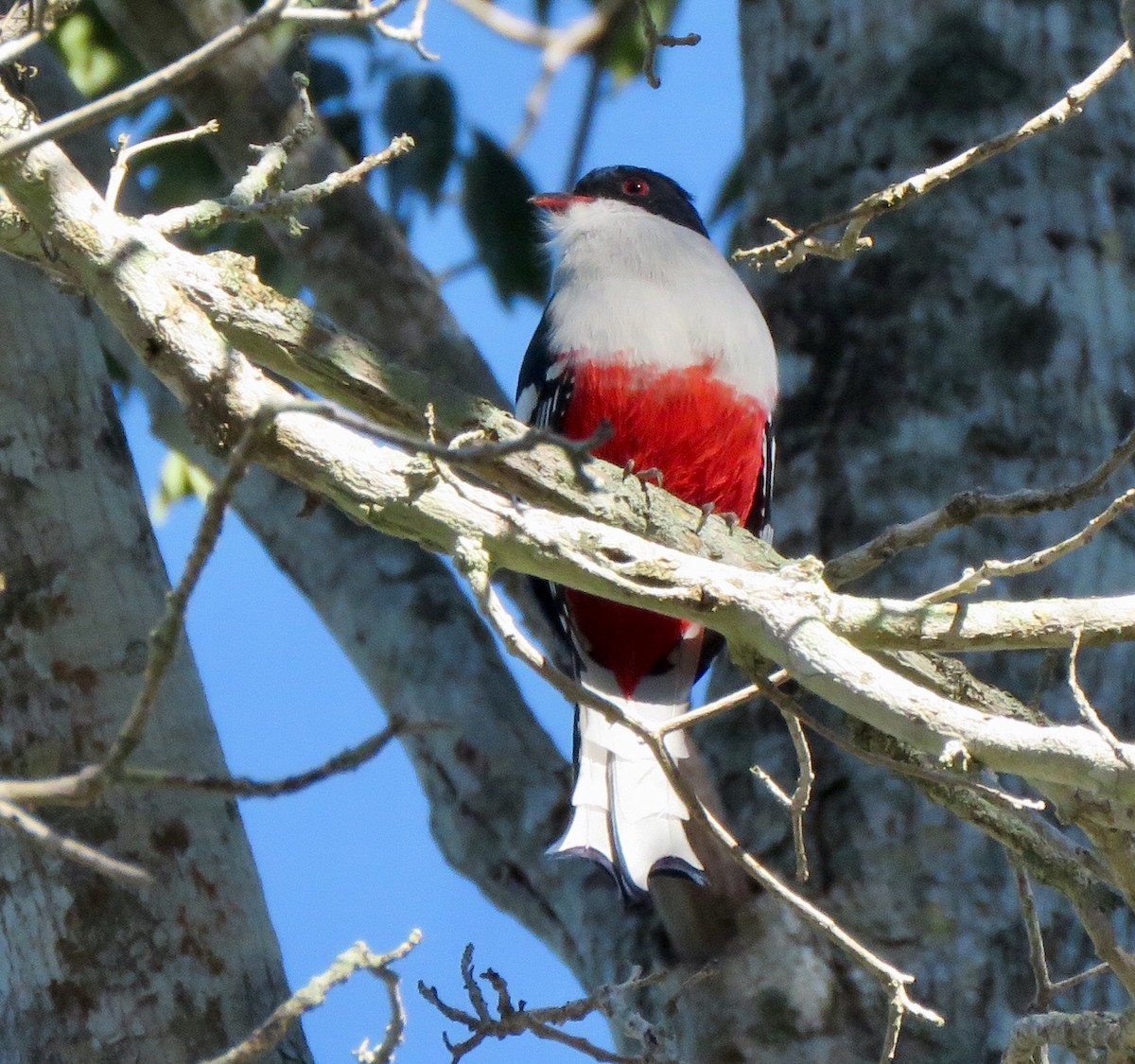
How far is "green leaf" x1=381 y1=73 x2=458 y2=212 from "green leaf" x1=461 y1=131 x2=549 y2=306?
11 centimetres

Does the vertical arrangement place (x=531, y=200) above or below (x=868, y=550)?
above

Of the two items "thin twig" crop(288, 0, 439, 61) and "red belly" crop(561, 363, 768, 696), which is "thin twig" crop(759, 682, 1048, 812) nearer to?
"thin twig" crop(288, 0, 439, 61)

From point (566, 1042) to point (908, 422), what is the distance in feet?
7.04

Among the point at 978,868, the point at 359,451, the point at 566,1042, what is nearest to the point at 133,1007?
the point at 566,1042

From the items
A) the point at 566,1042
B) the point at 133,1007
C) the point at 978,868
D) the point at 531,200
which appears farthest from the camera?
the point at 531,200

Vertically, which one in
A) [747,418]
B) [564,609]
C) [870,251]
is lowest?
[564,609]

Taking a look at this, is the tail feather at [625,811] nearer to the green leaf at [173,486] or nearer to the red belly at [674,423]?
the red belly at [674,423]

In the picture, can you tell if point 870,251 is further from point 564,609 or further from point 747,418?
point 564,609

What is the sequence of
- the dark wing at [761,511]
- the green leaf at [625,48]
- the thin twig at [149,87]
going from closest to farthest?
the thin twig at [149,87]
the dark wing at [761,511]
the green leaf at [625,48]

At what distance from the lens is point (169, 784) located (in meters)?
1.37

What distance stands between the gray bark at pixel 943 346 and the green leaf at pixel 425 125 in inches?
37.0

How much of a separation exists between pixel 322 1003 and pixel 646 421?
2.27 meters

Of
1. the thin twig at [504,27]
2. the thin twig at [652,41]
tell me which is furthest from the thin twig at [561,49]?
the thin twig at [652,41]

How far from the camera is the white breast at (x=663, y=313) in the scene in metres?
3.77
